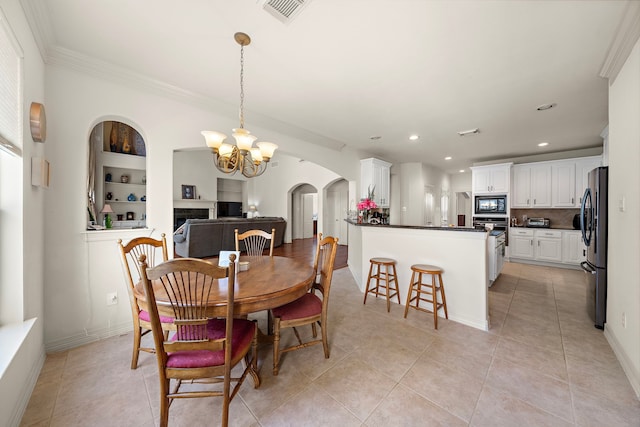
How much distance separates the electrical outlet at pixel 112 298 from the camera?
2.29 metres

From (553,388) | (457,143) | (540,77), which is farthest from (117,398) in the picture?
(457,143)

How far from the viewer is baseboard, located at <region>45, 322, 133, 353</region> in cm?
204

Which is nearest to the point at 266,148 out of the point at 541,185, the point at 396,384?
the point at 396,384

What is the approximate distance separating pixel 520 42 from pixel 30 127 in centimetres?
371

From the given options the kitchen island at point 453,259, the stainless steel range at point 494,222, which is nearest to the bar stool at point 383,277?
the kitchen island at point 453,259

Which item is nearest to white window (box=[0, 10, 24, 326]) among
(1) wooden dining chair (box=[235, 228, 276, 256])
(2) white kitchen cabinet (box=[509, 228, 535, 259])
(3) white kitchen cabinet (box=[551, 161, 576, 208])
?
(1) wooden dining chair (box=[235, 228, 276, 256])

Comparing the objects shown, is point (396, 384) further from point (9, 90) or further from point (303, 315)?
point (9, 90)

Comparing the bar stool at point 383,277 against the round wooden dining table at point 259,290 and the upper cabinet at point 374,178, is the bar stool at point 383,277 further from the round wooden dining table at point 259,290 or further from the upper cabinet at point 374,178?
the upper cabinet at point 374,178

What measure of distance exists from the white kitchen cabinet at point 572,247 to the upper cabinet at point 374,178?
12.2ft

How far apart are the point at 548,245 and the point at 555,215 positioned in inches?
36.5

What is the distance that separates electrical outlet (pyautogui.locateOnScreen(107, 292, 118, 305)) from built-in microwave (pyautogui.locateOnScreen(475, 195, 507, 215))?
7078 mm

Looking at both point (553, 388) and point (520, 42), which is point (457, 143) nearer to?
point (520, 42)

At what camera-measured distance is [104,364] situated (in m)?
1.90

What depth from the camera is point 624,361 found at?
72.5 inches
